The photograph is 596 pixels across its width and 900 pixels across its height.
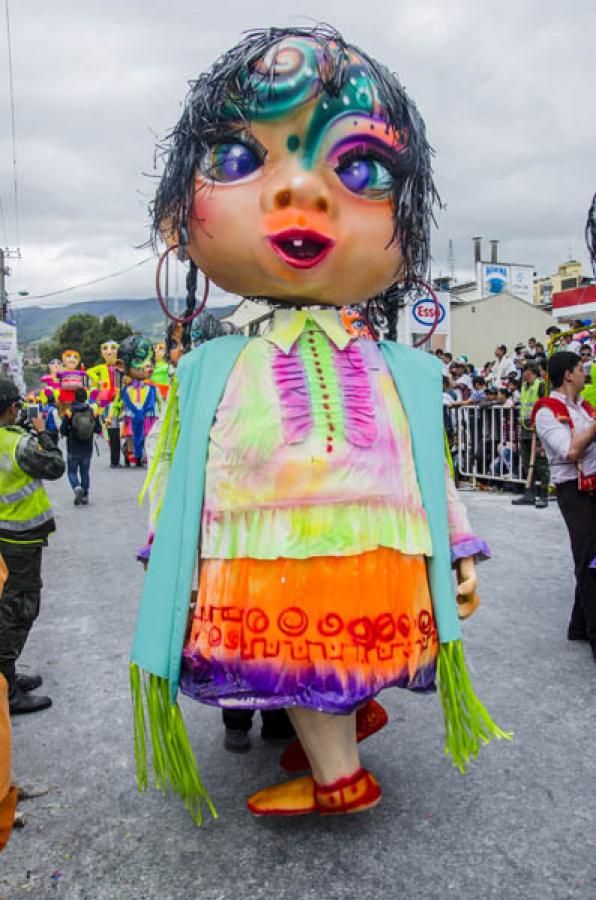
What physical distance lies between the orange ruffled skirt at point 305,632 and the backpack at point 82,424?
647 cm

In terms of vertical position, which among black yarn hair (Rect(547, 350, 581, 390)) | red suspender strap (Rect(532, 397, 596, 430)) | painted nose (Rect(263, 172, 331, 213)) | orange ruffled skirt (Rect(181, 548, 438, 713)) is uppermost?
painted nose (Rect(263, 172, 331, 213))

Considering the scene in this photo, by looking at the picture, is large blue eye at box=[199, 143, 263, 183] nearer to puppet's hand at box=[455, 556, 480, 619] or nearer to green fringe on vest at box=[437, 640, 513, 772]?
puppet's hand at box=[455, 556, 480, 619]

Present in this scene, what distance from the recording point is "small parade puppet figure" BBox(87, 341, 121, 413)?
1423cm

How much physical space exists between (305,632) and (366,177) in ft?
4.13

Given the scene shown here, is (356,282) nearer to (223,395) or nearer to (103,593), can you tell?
(223,395)

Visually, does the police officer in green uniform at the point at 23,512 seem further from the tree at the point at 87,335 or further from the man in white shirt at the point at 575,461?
the tree at the point at 87,335

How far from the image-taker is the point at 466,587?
2.23m

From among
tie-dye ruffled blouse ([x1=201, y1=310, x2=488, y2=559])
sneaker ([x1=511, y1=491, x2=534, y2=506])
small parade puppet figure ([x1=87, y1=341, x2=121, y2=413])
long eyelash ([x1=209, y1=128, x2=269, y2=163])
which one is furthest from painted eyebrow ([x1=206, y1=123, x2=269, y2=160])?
small parade puppet figure ([x1=87, y1=341, x2=121, y2=413])

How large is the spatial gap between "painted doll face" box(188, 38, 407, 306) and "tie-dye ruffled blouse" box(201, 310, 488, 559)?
0.65 feet

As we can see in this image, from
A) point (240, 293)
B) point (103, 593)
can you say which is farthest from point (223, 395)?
point (103, 593)

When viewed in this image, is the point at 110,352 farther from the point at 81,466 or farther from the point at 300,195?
the point at 300,195

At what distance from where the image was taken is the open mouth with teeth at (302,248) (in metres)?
2.07

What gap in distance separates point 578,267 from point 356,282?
51.7 meters

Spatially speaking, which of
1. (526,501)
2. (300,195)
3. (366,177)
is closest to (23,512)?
(300,195)
